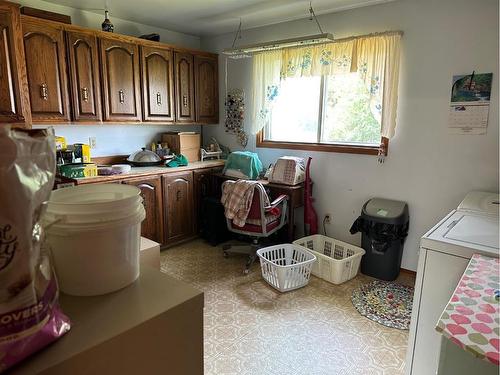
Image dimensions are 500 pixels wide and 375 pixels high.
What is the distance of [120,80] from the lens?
3299 millimetres

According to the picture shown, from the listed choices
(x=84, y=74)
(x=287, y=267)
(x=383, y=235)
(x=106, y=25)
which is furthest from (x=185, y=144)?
(x=383, y=235)

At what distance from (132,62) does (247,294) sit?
2530mm

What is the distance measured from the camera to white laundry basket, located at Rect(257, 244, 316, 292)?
8.91 ft

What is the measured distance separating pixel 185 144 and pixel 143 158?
0.56 m

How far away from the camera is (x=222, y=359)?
78.5 inches

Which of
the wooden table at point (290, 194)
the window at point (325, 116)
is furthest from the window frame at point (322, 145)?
the wooden table at point (290, 194)

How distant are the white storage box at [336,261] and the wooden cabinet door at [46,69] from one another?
251 cm

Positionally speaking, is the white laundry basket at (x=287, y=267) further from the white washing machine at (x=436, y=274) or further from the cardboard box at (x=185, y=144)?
the cardboard box at (x=185, y=144)

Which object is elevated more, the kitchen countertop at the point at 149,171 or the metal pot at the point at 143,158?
the metal pot at the point at 143,158

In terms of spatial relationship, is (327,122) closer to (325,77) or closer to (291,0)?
(325,77)

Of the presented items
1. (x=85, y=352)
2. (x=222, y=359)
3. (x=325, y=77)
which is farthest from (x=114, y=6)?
(x=85, y=352)

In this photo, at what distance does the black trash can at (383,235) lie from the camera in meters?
2.83

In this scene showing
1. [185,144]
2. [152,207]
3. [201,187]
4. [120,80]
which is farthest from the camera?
[185,144]

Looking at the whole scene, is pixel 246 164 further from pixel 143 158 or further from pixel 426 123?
pixel 426 123
